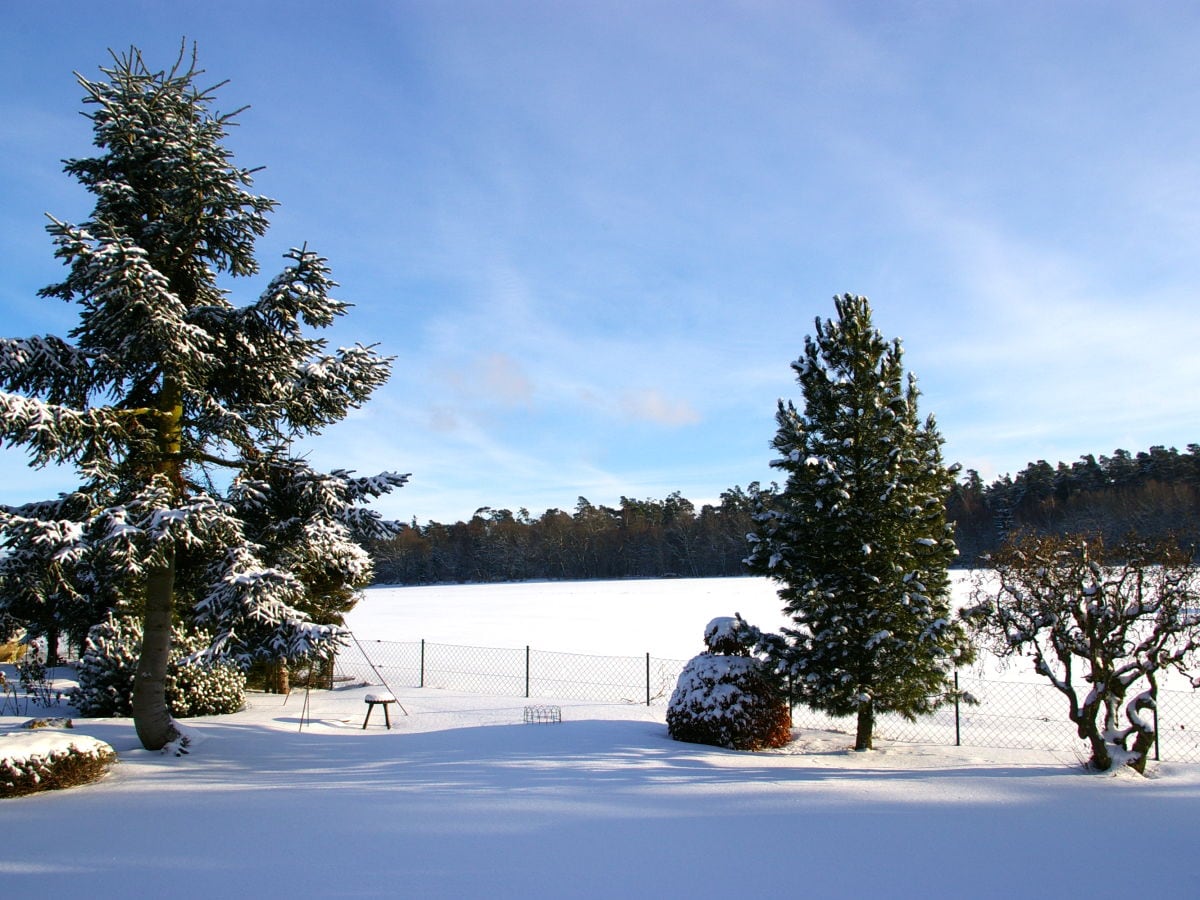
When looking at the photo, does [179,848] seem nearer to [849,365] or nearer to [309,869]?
[309,869]

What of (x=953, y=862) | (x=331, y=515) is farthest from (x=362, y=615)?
(x=953, y=862)

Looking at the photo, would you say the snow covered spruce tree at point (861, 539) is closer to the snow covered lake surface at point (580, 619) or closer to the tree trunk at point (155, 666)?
the tree trunk at point (155, 666)

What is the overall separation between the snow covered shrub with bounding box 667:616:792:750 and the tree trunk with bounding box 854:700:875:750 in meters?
0.92

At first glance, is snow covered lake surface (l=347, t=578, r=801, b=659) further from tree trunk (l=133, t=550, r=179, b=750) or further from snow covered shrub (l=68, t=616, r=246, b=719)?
tree trunk (l=133, t=550, r=179, b=750)

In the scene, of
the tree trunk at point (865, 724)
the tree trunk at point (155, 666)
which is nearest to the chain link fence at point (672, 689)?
the tree trunk at point (865, 724)

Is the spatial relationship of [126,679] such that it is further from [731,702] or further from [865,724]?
[865,724]

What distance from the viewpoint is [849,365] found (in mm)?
10359

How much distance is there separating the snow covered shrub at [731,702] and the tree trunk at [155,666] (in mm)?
6627

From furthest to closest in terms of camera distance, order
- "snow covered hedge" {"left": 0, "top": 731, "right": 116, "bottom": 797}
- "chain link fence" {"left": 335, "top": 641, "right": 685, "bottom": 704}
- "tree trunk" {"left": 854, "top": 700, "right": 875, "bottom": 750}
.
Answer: "chain link fence" {"left": 335, "top": 641, "right": 685, "bottom": 704} < "tree trunk" {"left": 854, "top": 700, "right": 875, "bottom": 750} < "snow covered hedge" {"left": 0, "top": 731, "right": 116, "bottom": 797}

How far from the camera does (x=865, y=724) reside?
9.72m

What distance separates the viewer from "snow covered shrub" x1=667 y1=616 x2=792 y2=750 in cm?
968

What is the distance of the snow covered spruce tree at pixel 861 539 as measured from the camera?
31.3 feet

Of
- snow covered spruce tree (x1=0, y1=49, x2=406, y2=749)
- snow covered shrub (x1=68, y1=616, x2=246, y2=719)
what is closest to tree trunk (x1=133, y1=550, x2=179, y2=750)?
snow covered spruce tree (x1=0, y1=49, x2=406, y2=749)

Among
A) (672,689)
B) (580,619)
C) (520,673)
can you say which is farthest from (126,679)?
(580,619)
